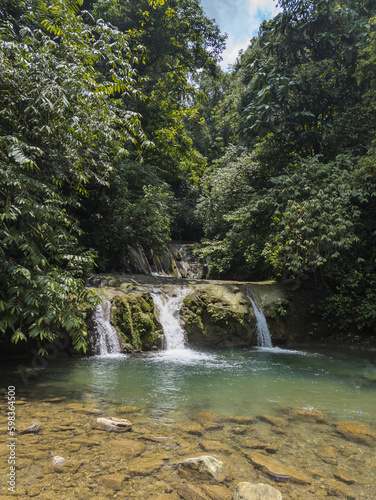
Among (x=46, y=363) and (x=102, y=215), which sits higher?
(x=102, y=215)

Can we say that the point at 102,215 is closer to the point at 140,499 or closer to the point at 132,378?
the point at 132,378

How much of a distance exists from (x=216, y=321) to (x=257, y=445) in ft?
21.7

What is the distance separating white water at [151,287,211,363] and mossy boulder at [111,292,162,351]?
1.25 feet

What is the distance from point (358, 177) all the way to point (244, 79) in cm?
1014

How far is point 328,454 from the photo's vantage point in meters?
3.23

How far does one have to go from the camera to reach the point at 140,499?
2389 mm

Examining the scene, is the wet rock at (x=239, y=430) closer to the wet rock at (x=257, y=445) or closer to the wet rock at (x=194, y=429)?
the wet rock at (x=257, y=445)

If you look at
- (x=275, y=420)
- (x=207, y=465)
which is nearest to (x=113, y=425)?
(x=207, y=465)

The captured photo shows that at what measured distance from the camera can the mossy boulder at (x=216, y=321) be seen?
31.9ft

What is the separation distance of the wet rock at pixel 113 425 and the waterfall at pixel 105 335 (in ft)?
14.8

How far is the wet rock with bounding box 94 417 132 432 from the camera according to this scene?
3.53 metres

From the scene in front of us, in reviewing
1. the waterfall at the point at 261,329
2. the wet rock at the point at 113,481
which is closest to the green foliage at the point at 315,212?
the waterfall at the point at 261,329

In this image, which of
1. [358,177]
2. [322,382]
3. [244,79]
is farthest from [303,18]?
[322,382]

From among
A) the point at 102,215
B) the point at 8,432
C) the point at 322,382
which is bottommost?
the point at 322,382
